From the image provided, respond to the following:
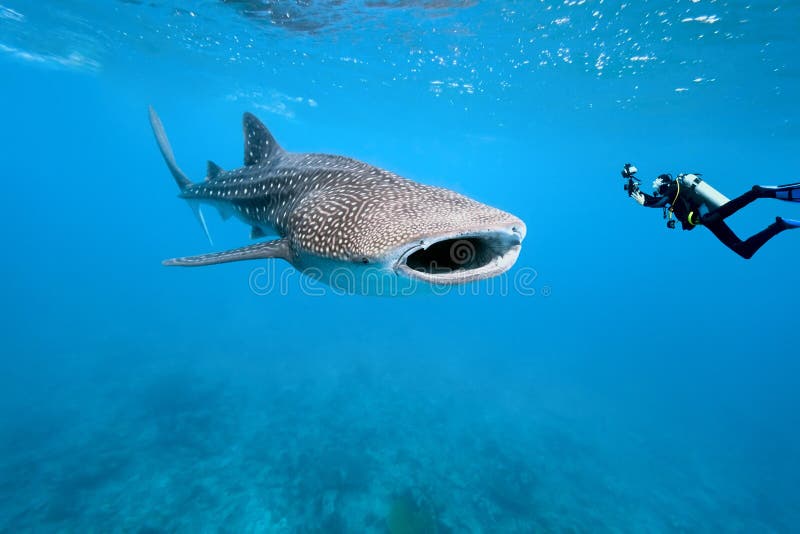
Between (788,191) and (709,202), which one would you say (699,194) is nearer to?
(709,202)

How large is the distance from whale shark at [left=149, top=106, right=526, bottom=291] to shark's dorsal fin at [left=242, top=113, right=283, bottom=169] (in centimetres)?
74

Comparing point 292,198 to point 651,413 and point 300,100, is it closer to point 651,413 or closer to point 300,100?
point 651,413

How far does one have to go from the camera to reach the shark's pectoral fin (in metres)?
3.81

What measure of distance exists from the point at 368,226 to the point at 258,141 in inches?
188

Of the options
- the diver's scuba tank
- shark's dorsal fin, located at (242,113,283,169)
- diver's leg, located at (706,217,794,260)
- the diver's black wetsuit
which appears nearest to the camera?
diver's leg, located at (706,217,794,260)

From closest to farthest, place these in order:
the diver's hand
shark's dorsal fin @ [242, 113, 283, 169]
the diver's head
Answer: shark's dorsal fin @ [242, 113, 283, 169]
the diver's head
the diver's hand

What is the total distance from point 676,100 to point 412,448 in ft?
77.4

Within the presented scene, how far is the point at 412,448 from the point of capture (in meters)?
12.0

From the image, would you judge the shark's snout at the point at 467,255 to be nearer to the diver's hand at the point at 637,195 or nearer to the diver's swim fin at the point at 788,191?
the diver's swim fin at the point at 788,191

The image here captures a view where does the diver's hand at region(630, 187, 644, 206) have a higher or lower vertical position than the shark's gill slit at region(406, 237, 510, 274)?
higher

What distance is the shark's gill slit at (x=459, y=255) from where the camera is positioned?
2.56 metres

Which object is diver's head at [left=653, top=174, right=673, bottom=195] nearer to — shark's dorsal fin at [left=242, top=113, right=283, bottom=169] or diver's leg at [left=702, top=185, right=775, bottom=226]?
diver's leg at [left=702, top=185, right=775, bottom=226]

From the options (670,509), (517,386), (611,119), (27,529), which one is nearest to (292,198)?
(27,529)

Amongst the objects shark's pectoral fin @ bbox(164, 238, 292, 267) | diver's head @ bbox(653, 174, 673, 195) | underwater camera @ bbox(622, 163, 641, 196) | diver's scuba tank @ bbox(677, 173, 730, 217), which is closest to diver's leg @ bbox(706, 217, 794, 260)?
diver's scuba tank @ bbox(677, 173, 730, 217)
